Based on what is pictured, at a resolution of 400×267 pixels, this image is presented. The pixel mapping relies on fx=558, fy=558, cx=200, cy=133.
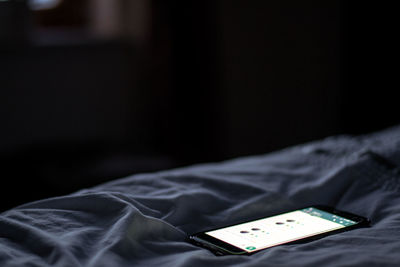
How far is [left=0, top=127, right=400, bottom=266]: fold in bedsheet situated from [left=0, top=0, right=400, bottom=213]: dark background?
147 centimetres

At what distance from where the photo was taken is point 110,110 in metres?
2.71

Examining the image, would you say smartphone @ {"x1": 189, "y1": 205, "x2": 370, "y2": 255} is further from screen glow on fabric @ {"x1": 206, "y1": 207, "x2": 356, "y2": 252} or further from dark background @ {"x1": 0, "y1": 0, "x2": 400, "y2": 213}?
dark background @ {"x1": 0, "y1": 0, "x2": 400, "y2": 213}

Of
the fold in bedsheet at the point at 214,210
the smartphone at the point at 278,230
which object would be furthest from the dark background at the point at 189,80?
the smartphone at the point at 278,230

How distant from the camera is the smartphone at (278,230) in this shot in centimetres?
63

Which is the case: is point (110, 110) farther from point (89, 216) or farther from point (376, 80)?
point (89, 216)

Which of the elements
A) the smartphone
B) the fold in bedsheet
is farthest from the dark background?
the smartphone

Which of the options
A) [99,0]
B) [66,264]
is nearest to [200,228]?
[66,264]

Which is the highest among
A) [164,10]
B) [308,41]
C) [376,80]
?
[164,10]

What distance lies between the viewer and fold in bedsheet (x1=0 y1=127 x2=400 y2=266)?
1.89 ft

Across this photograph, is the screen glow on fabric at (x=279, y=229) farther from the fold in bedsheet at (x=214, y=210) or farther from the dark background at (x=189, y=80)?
the dark background at (x=189, y=80)

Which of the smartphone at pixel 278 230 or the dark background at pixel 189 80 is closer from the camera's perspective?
the smartphone at pixel 278 230

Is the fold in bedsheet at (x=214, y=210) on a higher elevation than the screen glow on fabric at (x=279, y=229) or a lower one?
higher

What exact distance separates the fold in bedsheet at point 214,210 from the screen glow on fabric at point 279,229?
0.10 feet

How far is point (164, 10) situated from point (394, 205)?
6.67 feet
